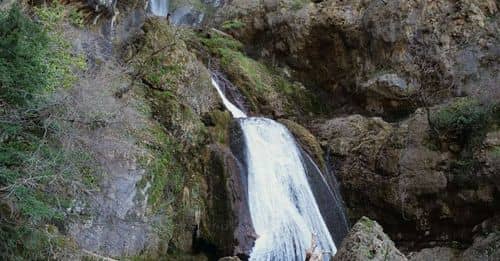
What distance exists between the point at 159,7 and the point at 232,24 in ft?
19.1

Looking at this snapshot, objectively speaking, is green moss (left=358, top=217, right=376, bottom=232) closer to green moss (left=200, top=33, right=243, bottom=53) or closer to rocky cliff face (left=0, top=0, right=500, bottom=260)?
rocky cliff face (left=0, top=0, right=500, bottom=260)

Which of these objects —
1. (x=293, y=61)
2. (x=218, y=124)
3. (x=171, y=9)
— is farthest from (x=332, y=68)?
(x=171, y=9)

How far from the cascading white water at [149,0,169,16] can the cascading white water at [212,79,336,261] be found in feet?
38.5

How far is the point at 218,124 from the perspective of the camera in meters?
14.0

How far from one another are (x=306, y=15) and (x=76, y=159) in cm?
1393

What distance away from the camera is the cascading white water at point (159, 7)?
24.9 metres

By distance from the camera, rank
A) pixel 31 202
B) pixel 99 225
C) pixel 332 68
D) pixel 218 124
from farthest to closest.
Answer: pixel 332 68 < pixel 218 124 < pixel 99 225 < pixel 31 202

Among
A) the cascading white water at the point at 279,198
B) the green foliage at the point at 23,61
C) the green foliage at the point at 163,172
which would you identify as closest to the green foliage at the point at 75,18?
the green foliage at the point at 23,61

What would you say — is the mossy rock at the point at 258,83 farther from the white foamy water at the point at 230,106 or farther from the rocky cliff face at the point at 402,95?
the white foamy water at the point at 230,106

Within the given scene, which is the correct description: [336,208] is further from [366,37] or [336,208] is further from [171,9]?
[171,9]

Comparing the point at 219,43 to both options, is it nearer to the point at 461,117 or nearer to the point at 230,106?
the point at 230,106

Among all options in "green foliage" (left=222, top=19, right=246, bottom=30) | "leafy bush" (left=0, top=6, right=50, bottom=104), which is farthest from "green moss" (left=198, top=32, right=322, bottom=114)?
"leafy bush" (left=0, top=6, right=50, bottom=104)

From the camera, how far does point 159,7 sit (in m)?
25.9

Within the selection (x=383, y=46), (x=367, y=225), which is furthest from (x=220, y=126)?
(x=383, y=46)
